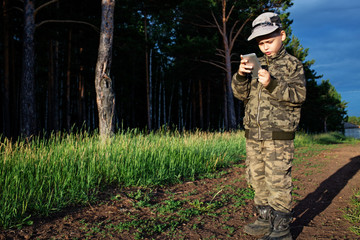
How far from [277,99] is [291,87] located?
0.56 ft

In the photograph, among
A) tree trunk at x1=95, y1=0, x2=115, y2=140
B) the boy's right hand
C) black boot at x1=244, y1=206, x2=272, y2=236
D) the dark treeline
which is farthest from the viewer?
the dark treeline

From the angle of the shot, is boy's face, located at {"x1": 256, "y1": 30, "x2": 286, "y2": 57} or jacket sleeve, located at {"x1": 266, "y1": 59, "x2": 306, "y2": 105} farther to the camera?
boy's face, located at {"x1": 256, "y1": 30, "x2": 286, "y2": 57}

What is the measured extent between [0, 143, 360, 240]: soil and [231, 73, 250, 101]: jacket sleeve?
1463 millimetres

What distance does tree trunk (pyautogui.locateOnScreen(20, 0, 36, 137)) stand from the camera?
977 centimetres

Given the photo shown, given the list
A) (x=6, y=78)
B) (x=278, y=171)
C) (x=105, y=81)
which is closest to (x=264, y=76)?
(x=278, y=171)

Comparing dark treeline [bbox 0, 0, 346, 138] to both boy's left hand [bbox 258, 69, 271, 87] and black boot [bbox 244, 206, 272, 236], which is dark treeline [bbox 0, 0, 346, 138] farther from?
boy's left hand [bbox 258, 69, 271, 87]

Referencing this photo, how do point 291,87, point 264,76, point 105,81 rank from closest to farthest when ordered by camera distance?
1. point 264,76
2. point 291,87
3. point 105,81

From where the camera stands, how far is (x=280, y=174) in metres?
2.45

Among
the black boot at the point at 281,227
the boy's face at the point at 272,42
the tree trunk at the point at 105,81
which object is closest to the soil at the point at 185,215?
the black boot at the point at 281,227

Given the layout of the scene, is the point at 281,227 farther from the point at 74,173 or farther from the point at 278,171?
the point at 74,173

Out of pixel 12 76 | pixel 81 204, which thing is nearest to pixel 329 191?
pixel 81 204

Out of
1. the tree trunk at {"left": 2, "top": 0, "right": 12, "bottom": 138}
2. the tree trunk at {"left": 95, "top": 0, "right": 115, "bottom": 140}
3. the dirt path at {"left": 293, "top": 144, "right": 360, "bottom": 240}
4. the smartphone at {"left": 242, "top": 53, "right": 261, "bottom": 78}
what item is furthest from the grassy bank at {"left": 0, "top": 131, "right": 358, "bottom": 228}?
the tree trunk at {"left": 2, "top": 0, "right": 12, "bottom": 138}

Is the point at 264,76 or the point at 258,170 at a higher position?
the point at 264,76

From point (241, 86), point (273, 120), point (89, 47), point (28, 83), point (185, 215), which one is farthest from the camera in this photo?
point (89, 47)
